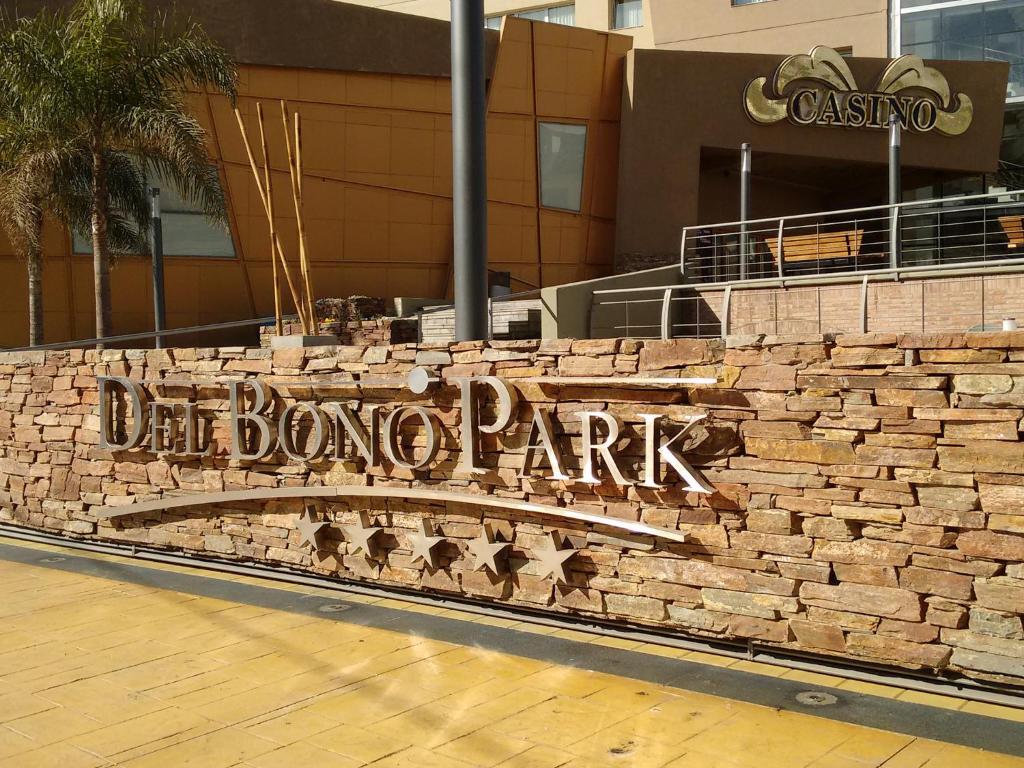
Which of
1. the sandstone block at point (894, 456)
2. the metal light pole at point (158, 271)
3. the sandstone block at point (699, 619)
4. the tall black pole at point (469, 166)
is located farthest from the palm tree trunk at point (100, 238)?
the sandstone block at point (894, 456)

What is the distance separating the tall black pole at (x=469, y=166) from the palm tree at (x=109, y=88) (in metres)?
6.79

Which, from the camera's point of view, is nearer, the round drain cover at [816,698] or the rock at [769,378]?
the round drain cover at [816,698]

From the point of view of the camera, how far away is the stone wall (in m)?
6.09

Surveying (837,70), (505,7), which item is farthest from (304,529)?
(505,7)

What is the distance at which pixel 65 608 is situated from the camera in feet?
29.5

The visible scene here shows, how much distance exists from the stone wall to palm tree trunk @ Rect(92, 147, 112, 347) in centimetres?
693

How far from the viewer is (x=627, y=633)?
774 cm

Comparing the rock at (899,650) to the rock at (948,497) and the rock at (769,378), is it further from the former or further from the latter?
the rock at (769,378)

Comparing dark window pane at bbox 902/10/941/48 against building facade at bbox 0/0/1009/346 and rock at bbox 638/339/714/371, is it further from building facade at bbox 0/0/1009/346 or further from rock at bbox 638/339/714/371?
rock at bbox 638/339/714/371

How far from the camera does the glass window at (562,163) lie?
2538 centimetres

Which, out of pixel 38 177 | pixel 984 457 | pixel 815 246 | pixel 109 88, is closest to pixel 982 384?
pixel 984 457

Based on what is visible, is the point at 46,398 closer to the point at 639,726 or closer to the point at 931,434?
the point at 639,726

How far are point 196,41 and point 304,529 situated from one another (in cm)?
942

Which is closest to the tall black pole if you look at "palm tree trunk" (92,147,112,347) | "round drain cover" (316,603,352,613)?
"round drain cover" (316,603,352,613)
